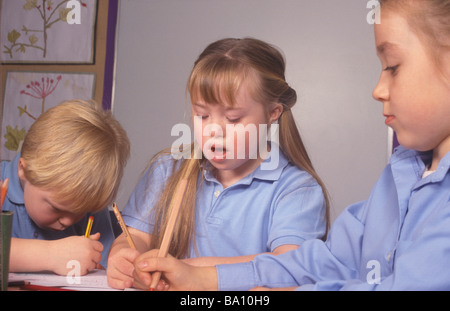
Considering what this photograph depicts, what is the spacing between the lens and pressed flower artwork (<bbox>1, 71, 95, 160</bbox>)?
66cm

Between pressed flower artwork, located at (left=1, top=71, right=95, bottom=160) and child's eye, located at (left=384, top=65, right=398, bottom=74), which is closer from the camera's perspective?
child's eye, located at (left=384, top=65, right=398, bottom=74)

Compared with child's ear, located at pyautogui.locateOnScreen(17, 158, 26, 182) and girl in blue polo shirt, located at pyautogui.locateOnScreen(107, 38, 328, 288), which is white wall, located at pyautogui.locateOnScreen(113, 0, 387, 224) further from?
child's ear, located at pyautogui.locateOnScreen(17, 158, 26, 182)

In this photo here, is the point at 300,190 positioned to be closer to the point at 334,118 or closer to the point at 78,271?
the point at 334,118

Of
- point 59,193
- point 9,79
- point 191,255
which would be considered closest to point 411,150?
point 191,255

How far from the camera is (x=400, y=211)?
427 millimetres

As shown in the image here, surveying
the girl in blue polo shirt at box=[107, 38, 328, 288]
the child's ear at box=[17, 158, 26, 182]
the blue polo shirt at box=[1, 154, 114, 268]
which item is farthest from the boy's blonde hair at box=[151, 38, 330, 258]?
the child's ear at box=[17, 158, 26, 182]

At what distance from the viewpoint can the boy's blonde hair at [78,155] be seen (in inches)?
24.5

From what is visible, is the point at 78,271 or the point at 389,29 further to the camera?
the point at 78,271

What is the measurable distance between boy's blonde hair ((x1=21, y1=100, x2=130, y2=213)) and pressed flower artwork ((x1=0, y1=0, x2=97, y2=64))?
0.27 feet

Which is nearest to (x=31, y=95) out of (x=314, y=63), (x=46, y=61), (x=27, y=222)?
(x=46, y=61)

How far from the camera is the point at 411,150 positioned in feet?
1.51

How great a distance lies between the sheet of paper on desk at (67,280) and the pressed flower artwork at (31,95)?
220 millimetres

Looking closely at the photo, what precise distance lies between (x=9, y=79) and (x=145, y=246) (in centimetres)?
30

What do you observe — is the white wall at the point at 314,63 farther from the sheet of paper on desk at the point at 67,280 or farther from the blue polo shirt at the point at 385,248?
the sheet of paper on desk at the point at 67,280
